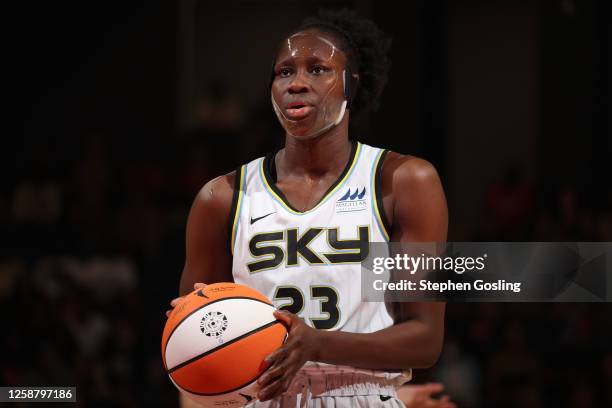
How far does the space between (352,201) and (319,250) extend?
20 centimetres

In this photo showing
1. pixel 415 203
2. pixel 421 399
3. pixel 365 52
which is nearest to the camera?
pixel 415 203

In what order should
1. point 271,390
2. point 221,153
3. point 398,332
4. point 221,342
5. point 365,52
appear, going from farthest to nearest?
point 221,153
point 365,52
point 398,332
point 221,342
point 271,390

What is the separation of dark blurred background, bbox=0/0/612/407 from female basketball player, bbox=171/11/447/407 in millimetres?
1832

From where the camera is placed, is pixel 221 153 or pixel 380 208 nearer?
pixel 380 208

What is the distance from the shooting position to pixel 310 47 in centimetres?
319

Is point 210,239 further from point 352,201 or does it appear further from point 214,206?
point 352,201

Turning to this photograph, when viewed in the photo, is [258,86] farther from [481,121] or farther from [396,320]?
[396,320]

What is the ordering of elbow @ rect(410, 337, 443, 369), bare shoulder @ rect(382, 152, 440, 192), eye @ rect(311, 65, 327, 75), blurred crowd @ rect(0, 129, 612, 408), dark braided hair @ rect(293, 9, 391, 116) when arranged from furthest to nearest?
1. blurred crowd @ rect(0, 129, 612, 408)
2. dark braided hair @ rect(293, 9, 391, 116)
3. eye @ rect(311, 65, 327, 75)
4. bare shoulder @ rect(382, 152, 440, 192)
5. elbow @ rect(410, 337, 443, 369)

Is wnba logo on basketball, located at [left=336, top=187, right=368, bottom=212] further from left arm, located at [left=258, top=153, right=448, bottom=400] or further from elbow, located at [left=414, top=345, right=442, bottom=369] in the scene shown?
elbow, located at [left=414, top=345, right=442, bottom=369]

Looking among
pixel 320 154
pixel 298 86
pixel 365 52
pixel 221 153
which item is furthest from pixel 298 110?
pixel 221 153

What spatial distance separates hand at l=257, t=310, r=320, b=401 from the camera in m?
2.55

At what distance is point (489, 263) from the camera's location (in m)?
3.37

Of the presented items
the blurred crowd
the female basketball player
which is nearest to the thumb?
the female basketball player

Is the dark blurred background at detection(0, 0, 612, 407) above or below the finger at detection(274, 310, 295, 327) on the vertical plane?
above
